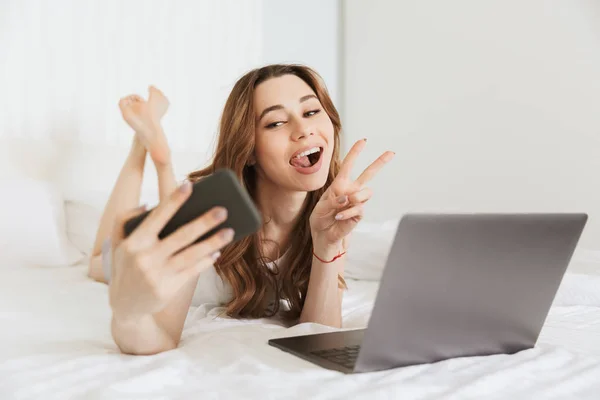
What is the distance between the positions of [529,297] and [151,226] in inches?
24.2

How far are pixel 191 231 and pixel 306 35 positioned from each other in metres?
2.96

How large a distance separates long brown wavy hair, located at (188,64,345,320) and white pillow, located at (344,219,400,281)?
0.52 meters

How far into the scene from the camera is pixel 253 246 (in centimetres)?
154

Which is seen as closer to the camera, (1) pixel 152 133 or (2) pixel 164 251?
(2) pixel 164 251

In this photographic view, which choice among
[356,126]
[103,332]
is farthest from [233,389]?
[356,126]

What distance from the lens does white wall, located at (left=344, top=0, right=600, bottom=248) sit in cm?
259

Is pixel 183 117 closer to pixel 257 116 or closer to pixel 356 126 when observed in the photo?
pixel 356 126

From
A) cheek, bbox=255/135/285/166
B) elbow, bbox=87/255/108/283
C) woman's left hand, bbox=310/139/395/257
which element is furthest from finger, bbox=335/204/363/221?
elbow, bbox=87/255/108/283

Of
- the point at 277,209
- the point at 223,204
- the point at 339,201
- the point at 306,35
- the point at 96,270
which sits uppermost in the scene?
the point at 306,35

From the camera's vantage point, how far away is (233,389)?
84cm

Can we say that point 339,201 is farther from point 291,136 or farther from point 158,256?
point 158,256

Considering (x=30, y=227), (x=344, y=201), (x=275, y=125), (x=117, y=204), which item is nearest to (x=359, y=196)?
(x=344, y=201)

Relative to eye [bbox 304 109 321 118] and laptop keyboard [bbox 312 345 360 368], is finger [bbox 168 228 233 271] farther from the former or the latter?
eye [bbox 304 109 321 118]

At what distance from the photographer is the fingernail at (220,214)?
0.76 metres
